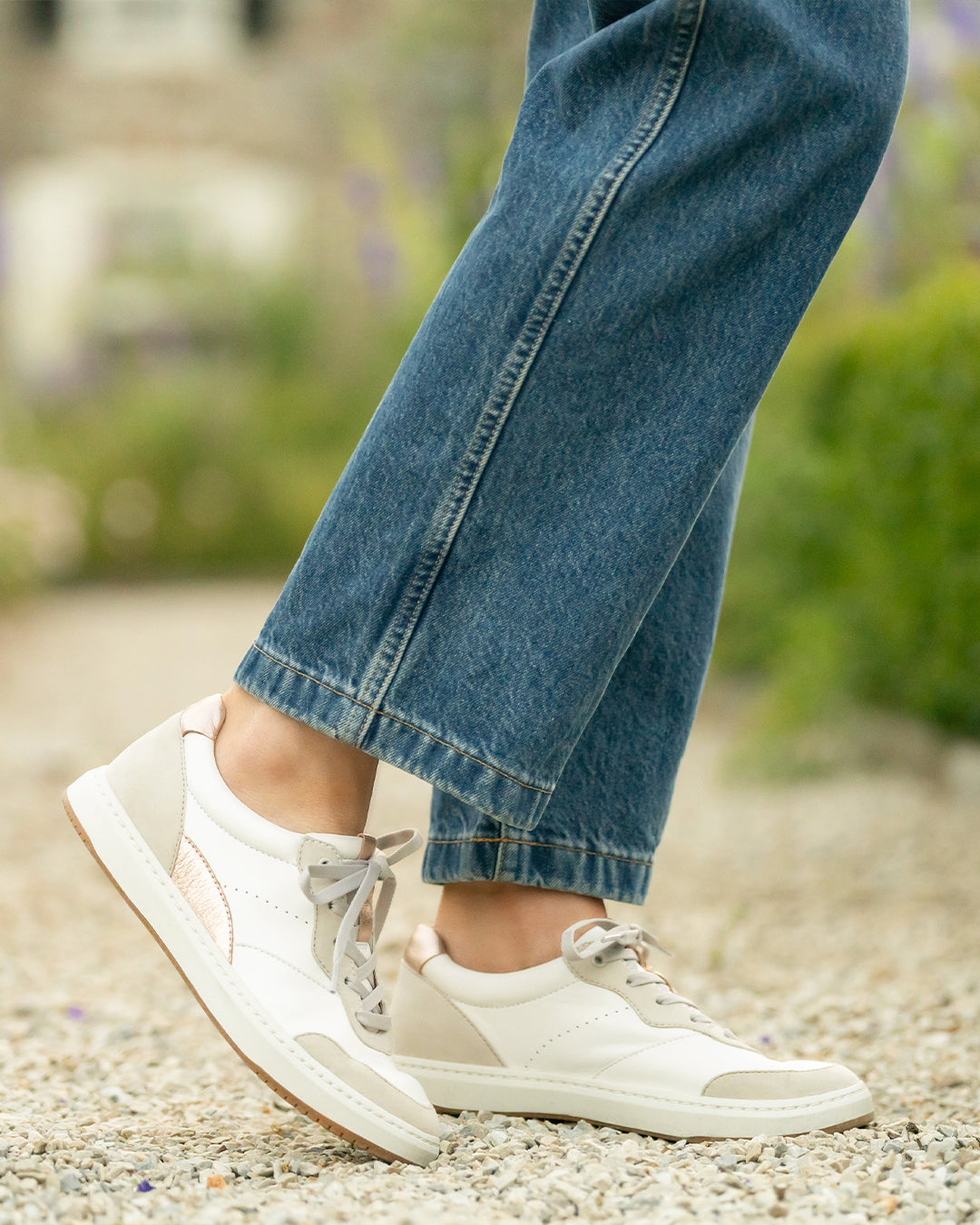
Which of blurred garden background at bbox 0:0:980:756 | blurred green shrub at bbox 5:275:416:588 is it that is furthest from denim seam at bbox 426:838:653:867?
blurred green shrub at bbox 5:275:416:588

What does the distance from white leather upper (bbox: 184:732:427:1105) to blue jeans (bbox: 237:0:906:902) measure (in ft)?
0.34

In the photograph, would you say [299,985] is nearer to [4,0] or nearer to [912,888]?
[912,888]

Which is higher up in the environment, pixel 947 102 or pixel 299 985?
pixel 947 102

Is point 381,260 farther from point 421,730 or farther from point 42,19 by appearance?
point 421,730

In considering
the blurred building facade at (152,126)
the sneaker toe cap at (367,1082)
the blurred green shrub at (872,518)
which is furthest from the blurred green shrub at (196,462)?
the sneaker toe cap at (367,1082)

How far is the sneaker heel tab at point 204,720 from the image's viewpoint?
3.27ft

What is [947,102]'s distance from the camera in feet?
10.8

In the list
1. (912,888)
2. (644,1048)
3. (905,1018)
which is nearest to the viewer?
(644,1048)

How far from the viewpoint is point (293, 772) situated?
37.8 inches

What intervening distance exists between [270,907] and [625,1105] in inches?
13.3

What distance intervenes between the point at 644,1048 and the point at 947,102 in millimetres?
2987

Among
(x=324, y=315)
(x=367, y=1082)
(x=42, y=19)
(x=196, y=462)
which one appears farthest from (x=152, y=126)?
(x=367, y=1082)

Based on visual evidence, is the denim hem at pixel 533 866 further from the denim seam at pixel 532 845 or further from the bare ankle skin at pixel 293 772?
the bare ankle skin at pixel 293 772

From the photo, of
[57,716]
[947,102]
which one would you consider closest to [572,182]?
[947,102]
